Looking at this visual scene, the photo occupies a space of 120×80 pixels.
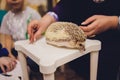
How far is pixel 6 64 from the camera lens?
3.34 feet

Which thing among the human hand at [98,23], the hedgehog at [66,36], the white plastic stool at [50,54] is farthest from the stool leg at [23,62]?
the human hand at [98,23]

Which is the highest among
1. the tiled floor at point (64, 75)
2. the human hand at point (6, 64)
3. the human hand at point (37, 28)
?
the human hand at point (37, 28)

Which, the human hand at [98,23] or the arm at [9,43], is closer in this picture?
the human hand at [98,23]

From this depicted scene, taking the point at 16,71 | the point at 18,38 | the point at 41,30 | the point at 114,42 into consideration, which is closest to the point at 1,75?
the point at 16,71

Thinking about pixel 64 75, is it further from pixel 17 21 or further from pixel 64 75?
pixel 17 21

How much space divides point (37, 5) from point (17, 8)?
11 centimetres

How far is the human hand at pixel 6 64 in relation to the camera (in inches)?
39.9

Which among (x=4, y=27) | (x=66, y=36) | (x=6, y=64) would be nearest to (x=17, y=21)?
(x=4, y=27)

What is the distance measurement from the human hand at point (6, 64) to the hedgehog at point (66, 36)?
0.39m

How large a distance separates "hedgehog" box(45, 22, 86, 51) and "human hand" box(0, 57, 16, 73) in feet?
1.30

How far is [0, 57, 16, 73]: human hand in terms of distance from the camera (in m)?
1.01

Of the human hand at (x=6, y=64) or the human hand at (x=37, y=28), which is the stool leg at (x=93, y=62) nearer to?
the human hand at (x=37, y=28)

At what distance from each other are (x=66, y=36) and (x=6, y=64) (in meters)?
0.47

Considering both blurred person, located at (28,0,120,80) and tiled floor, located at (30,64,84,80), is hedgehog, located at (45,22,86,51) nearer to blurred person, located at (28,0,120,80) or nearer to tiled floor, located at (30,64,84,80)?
blurred person, located at (28,0,120,80)
